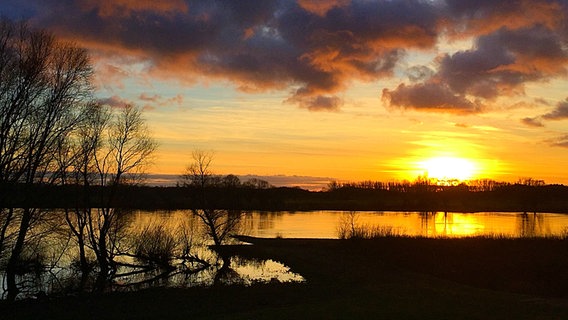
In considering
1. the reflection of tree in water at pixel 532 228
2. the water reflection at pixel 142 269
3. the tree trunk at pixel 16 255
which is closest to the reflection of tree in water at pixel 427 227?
the reflection of tree in water at pixel 532 228

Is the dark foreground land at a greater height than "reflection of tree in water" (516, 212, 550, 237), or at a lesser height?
lesser

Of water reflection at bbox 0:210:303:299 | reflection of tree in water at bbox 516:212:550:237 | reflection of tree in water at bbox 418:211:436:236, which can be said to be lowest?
water reflection at bbox 0:210:303:299

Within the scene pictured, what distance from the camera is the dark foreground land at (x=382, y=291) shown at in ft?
61.2

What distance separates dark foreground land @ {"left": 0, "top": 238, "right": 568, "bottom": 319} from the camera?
61.2 feet

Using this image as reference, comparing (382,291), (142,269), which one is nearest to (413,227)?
(142,269)

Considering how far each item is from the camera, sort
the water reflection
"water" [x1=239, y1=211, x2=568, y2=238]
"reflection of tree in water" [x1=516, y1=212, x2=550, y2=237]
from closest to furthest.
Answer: the water reflection
"reflection of tree in water" [x1=516, y1=212, x2=550, y2=237]
"water" [x1=239, y1=211, x2=568, y2=238]

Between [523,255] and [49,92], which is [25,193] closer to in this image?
[49,92]

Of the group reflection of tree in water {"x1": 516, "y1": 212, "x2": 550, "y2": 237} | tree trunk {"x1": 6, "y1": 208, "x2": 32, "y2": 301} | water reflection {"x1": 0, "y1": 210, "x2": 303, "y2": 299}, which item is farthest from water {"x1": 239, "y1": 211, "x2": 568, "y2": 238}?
tree trunk {"x1": 6, "y1": 208, "x2": 32, "y2": 301}

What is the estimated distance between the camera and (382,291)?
2339cm

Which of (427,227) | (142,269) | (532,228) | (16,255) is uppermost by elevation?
(16,255)

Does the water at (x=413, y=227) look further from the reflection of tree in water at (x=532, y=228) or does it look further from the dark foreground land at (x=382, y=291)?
the dark foreground land at (x=382, y=291)

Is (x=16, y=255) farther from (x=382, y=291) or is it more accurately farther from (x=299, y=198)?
(x=299, y=198)

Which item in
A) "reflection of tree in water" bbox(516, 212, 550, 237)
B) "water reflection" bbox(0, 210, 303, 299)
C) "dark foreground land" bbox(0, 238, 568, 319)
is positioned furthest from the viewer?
"reflection of tree in water" bbox(516, 212, 550, 237)

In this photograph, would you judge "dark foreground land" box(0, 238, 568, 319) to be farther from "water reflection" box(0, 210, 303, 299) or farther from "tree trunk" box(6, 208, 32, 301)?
"tree trunk" box(6, 208, 32, 301)
